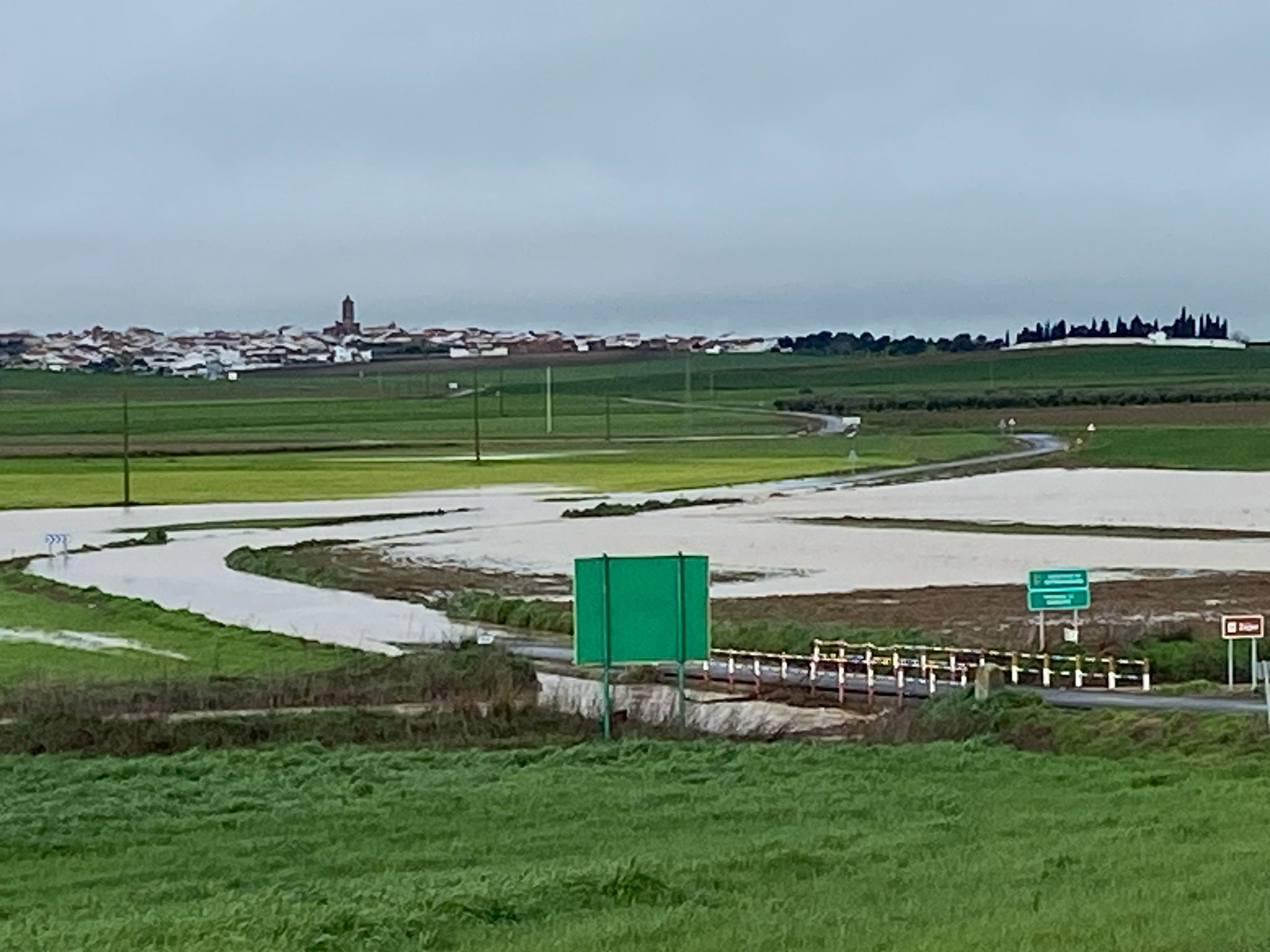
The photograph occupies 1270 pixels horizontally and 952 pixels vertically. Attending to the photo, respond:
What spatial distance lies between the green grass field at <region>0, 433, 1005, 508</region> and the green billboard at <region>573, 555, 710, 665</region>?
176ft

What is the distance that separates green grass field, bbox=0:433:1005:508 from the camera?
80.9 m

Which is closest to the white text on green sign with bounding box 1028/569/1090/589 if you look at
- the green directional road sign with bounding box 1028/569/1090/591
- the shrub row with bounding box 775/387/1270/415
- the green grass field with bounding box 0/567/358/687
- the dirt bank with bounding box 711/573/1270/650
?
the green directional road sign with bounding box 1028/569/1090/591

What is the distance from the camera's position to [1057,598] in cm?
2934

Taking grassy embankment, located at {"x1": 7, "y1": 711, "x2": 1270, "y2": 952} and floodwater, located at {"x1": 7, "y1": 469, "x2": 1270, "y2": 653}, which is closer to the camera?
grassy embankment, located at {"x1": 7, "y1": 711, "x2": 1270, "y2": 952}

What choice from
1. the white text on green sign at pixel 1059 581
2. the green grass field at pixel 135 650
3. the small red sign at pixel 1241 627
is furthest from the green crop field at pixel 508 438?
the small red sign at pixel 1241 627

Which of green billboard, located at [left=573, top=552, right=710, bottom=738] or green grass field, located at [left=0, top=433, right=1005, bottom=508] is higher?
green billboard, located at [left=573, top=552, right=710, bottom=738]

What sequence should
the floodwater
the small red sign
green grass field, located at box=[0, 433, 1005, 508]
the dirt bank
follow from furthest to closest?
green grass field, located at box=[0, 433, 1005, 508] < the floodwater < the dirt bank < the small red sign

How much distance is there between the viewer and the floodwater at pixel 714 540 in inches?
1702

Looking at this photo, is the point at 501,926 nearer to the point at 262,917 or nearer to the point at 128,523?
the point at 262,917

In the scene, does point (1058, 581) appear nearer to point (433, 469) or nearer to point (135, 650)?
point (135, 650)

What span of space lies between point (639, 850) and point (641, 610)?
11880 millimetres

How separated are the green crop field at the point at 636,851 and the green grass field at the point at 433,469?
197 feet

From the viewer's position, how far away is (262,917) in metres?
9.34

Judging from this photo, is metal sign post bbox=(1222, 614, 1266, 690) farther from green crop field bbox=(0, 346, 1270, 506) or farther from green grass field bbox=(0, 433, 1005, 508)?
green crop field bbox=(0, 346, 1270, 506)
